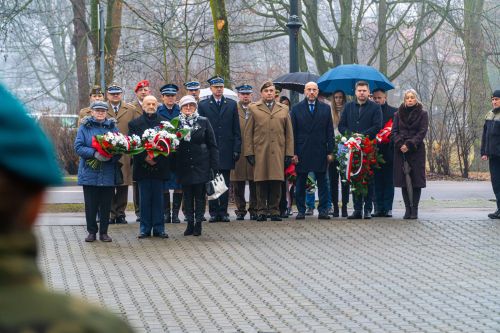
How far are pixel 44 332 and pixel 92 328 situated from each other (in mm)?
73

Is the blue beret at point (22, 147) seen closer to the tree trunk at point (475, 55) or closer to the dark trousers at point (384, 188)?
the dark trousers at point (384, 188)

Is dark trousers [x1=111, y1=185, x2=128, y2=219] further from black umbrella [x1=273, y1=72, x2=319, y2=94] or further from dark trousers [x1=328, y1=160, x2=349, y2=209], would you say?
black umbrella [x1=273, y1=72, x2=319, y2=94]

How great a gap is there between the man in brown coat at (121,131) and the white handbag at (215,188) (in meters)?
1.84

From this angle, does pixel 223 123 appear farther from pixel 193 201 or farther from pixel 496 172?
pixel 496 172

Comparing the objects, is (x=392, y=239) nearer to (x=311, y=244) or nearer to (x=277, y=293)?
(x=311, y=244)

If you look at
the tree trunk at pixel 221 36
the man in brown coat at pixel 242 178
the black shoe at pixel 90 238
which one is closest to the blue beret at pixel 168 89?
the man in brown coat at pixel 242 178

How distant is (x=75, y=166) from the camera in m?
29.5

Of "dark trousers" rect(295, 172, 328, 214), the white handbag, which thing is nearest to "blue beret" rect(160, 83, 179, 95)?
the white handbag

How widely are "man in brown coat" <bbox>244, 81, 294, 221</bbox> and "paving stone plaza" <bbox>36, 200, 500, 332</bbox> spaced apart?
17.5 inches

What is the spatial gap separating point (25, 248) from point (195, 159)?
1306 cm

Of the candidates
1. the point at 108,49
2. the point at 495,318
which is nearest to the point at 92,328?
the point at 495,318

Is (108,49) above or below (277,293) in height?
above

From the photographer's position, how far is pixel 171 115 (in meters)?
16.2

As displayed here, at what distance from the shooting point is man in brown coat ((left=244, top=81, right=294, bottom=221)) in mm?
16750
